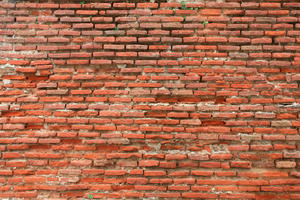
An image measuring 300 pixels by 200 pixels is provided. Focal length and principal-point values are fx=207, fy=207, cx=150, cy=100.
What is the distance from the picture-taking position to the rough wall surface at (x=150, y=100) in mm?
2424

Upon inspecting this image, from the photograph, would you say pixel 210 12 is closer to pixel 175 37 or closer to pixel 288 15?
pixel 175 37

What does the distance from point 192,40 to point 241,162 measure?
1.58 meters

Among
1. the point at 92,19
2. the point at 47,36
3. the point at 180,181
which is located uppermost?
the point at 92,19

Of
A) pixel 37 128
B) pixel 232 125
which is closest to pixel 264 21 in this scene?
pixel 232 125

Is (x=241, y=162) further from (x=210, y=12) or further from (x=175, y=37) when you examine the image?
(x=210, y=12)

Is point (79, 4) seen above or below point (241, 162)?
above

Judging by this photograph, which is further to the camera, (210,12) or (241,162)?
(210,12)

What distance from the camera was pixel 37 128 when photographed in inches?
99.1

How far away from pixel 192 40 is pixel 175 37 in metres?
0.21

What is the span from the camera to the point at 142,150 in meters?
2.47

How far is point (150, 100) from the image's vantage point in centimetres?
253

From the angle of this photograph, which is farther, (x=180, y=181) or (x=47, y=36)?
(x=47, y=36)

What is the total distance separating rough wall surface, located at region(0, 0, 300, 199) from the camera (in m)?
2.42

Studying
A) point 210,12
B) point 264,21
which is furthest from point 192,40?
point 264,21
